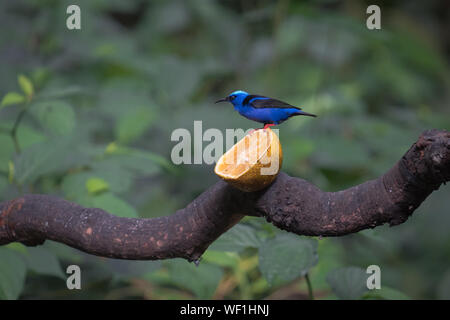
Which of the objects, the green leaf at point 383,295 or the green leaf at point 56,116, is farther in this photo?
the green leaf at point 56,116

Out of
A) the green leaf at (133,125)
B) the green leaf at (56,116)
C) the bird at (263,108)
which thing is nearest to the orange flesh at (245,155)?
the bird at (263,108)

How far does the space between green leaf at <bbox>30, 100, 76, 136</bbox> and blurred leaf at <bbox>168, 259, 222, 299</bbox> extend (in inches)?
17.4

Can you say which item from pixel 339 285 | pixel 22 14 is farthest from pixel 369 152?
pixel 22 14

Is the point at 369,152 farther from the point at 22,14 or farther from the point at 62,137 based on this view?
the point at 22,14

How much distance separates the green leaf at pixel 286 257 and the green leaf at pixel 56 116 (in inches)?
24.0

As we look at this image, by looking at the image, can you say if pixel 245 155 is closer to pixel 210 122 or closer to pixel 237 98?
pixel 237 98

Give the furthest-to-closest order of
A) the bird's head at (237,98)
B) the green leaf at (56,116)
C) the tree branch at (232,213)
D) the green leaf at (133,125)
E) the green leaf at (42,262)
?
the green leaf at (133,125) < the green leaf at (56,116) < the green leaf at (42,262) < the bird's head at (237,98) < the tree branch at (232,213)

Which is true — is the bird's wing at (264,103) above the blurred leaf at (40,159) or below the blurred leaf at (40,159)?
above

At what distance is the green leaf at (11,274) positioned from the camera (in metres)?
1.06

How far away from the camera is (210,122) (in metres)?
2.18

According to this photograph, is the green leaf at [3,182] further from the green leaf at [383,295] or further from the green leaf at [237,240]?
the green leaf at [383,295]

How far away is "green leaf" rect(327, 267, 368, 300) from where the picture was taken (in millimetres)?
1074

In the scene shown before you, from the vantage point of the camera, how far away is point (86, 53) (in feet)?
8.82

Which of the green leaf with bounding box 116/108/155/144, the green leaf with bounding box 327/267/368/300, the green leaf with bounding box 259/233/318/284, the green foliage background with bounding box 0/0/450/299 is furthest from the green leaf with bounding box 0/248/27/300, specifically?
the green leaf with bounding box 116/108/155/144
